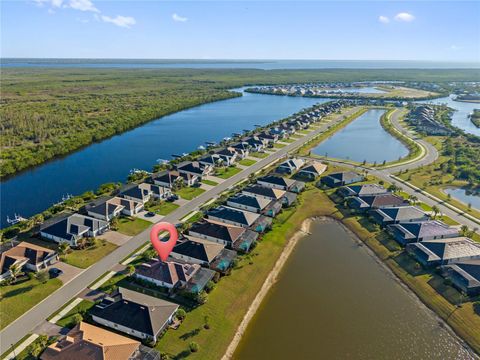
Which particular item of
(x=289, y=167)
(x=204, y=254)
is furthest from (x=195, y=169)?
(x=204, y=254)

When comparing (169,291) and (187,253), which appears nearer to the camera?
(169,291)

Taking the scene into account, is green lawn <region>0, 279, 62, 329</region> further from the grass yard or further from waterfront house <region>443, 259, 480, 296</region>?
waterfront house <region>443, 259, 480, 296</region>

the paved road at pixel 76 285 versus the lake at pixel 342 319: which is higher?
the paved road at pixel 76 285

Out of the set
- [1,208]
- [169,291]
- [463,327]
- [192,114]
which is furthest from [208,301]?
[192,114]

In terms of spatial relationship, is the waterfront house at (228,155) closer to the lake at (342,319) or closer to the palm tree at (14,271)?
the lake at (342,319)

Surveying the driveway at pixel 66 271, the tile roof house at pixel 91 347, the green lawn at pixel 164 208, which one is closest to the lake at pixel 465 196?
the green lawn at pixel 164 208

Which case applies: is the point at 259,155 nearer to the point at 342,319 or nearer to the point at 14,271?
the point at 342,319

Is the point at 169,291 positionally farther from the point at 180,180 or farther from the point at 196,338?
the point at 180,180

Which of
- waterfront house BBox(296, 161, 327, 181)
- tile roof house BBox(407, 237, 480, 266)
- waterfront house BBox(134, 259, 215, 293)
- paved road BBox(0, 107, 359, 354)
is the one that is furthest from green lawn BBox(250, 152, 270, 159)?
waterfront house BBox(134, 259, 215, 293)
